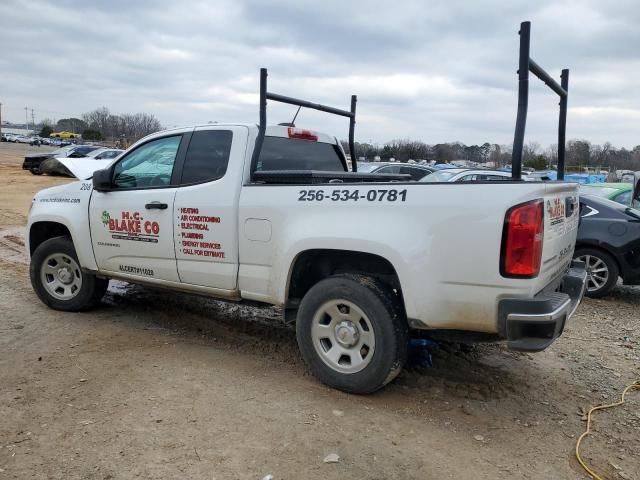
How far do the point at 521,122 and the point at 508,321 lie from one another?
120 cm

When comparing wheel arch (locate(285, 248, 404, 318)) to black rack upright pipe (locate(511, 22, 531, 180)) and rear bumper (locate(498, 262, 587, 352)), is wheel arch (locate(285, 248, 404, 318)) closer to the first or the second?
rear bumper (locate(498, 262, 587, 352))

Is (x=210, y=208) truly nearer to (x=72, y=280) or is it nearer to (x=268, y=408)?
(x=268, y=408)

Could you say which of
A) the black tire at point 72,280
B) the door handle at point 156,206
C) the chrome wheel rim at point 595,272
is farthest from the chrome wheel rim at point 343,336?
the chrome wheel rim at point 595,272

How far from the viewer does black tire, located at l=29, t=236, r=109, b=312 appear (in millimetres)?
5645

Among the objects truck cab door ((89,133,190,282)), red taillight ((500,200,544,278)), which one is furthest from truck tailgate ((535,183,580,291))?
truck cab door ((89,133,190,282))

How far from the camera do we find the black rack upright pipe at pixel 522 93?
3243 millimetres

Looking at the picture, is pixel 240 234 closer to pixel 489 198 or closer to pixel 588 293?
pixel 489 198

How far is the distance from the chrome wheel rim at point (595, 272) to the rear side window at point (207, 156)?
16.9ft

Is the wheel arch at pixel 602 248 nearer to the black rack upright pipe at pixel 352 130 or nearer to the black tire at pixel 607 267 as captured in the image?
the black tire at pixel 607 267

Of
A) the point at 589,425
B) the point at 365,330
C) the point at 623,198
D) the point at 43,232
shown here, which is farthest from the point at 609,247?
the point at 43,232

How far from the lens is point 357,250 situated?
371 centimetres

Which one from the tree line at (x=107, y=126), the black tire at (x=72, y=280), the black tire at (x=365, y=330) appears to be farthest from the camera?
the tree line at (x=107, y=126)

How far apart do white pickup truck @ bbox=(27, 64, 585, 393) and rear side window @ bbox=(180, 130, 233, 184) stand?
0.01m

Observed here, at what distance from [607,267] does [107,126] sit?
10472cm
